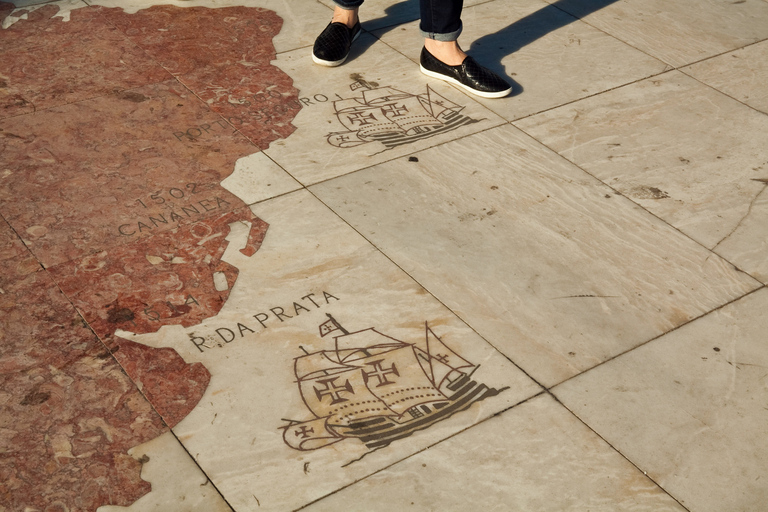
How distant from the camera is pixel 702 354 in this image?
7.79 feet

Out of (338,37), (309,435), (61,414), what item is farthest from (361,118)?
(61,414)

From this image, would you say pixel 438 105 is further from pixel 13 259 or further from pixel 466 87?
pixel 13 259

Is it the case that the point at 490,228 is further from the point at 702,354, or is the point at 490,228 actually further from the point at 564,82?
the point at 564,82

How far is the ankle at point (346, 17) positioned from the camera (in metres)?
3.86

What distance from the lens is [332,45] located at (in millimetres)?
3736

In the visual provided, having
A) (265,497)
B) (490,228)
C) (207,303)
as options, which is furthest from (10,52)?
(265,497)

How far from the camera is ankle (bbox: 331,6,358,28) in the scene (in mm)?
3861

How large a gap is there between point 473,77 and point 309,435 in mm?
2062

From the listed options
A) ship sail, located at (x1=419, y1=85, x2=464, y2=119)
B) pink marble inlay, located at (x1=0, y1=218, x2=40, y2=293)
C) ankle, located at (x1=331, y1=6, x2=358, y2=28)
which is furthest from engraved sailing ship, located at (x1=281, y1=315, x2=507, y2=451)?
ankle, located at (x1=331, y1=6, x2=358, y2=28)

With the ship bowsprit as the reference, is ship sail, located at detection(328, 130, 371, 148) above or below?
above

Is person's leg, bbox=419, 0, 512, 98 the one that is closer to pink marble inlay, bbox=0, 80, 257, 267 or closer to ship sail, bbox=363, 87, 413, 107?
ship sail, bbox=363, 87, 413, 107

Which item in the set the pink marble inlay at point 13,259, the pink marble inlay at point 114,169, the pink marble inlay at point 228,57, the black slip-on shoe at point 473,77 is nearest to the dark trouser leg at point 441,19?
the black slip-on shoe at point 473,77

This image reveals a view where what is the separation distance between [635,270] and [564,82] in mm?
1385

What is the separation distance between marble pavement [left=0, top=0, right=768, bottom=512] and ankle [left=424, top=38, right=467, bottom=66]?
0.15 metres
